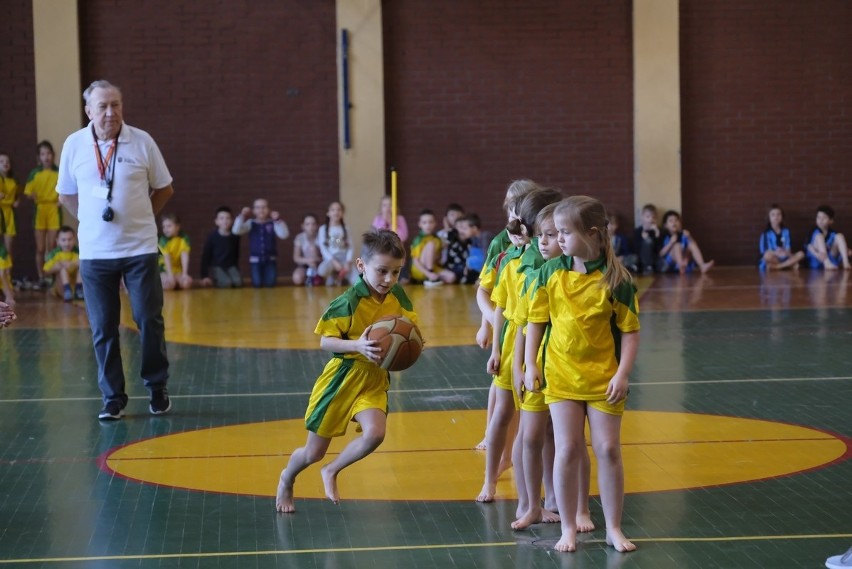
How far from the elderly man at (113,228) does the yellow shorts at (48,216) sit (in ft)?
36.1

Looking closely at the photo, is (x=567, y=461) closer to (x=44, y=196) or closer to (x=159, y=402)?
(x=159, y=402)

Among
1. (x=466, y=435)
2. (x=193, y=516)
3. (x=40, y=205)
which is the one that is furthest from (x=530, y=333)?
(x=40, y=205)

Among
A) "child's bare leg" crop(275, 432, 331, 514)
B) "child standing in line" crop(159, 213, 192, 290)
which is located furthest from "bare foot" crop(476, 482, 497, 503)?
"child standing in line" crop(159, 213, 192, 290)

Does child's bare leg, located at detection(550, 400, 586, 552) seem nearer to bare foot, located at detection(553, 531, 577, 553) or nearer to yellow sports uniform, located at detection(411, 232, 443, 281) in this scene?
bare foot, located at detection(553, 531, 577, 553)

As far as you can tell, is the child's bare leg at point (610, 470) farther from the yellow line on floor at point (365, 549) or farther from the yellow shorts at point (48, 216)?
the yellow shorts at point (48, 216)

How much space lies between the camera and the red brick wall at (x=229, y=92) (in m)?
18.9

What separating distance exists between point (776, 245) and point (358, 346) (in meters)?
15.3

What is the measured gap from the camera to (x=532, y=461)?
486 centimetres

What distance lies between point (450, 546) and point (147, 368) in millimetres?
3397

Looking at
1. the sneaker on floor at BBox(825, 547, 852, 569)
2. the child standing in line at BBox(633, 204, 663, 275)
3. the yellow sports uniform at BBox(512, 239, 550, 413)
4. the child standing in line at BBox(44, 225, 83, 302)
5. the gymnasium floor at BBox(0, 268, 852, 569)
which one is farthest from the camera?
the child standing in line at BBox(633, 204, 663, 275)

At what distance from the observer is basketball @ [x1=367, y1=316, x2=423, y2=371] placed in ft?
16.4

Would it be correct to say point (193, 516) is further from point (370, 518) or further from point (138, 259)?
point (138, 259)

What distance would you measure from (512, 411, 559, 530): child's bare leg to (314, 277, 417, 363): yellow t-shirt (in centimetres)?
74

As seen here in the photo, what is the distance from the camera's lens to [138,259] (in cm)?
740
